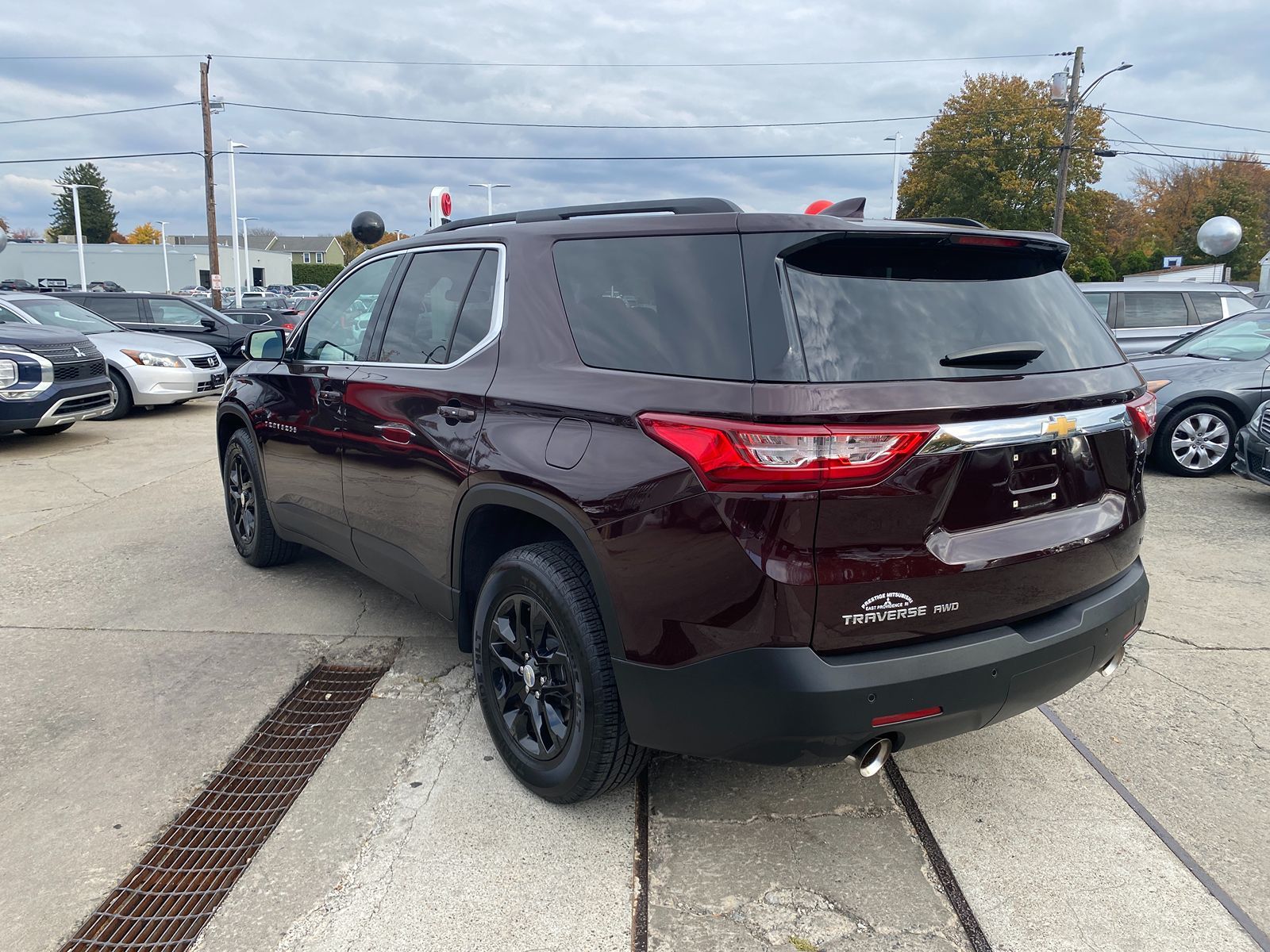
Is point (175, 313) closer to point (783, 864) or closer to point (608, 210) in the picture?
point (608, 210)

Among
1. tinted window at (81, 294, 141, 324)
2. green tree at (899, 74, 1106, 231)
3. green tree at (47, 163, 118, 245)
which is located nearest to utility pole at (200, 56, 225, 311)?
tinted window at (81, 294, 141, 324)

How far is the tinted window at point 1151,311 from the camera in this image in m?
11.9

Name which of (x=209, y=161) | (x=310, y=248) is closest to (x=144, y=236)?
(x=310, y=248)

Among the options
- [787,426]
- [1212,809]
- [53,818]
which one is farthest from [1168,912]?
[53,818]

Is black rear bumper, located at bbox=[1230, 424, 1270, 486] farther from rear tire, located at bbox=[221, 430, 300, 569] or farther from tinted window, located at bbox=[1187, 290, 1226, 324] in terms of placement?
rear tire, located at bbox=[221, 430, 300, 569]

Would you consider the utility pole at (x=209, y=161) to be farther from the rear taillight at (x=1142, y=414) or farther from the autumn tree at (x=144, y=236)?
the autumn tree at (x=144, y=236)

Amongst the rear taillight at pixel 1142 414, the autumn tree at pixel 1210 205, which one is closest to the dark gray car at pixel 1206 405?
the rear taillight at pixel 1142 414

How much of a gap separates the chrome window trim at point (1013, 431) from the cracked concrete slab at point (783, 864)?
3.98 feet

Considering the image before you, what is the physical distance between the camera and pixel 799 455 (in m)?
2.09

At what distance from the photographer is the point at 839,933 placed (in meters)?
2.30

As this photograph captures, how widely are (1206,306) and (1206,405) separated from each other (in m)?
4.92

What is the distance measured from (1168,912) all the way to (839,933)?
2.89 feet

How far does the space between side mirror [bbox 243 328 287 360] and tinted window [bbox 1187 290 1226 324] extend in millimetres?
11744

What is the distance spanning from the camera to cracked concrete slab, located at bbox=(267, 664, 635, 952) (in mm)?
2291
